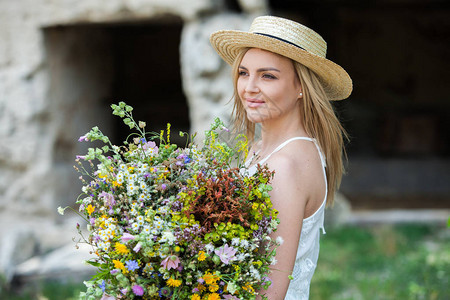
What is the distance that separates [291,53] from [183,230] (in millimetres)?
756

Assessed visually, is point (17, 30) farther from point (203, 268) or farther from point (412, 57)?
point (412, 57)

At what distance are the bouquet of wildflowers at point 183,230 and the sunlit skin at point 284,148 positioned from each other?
0.36 ft

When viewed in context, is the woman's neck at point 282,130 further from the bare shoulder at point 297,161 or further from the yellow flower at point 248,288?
the yellow flower at point 248,288

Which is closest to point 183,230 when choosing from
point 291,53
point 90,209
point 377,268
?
point 90,209

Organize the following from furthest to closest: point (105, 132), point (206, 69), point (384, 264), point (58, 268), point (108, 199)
Answer: point (105, 132) < point (384, 264) < point (206, 69) < point (58, 268) < point (108, 199)

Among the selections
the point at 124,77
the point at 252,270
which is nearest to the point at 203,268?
the point at 252,270

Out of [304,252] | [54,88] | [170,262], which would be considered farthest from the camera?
[54,88]

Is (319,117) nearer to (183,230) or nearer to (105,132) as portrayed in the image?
(183,230)

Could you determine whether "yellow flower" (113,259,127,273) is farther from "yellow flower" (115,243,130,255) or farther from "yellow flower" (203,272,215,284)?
"yellow flower" (203,272,215,284)

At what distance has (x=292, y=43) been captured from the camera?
197 cm

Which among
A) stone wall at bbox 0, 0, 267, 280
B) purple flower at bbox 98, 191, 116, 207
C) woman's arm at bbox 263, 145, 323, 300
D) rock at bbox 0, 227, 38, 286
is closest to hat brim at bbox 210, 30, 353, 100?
woman's arm at bbox 263, 145, 323, 300

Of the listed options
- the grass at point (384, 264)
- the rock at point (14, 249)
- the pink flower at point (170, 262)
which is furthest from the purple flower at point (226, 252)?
the rock at point (14, 249)

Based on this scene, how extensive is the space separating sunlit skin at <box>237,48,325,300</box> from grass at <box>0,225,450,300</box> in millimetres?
2281

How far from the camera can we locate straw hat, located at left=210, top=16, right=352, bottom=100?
1955mm
